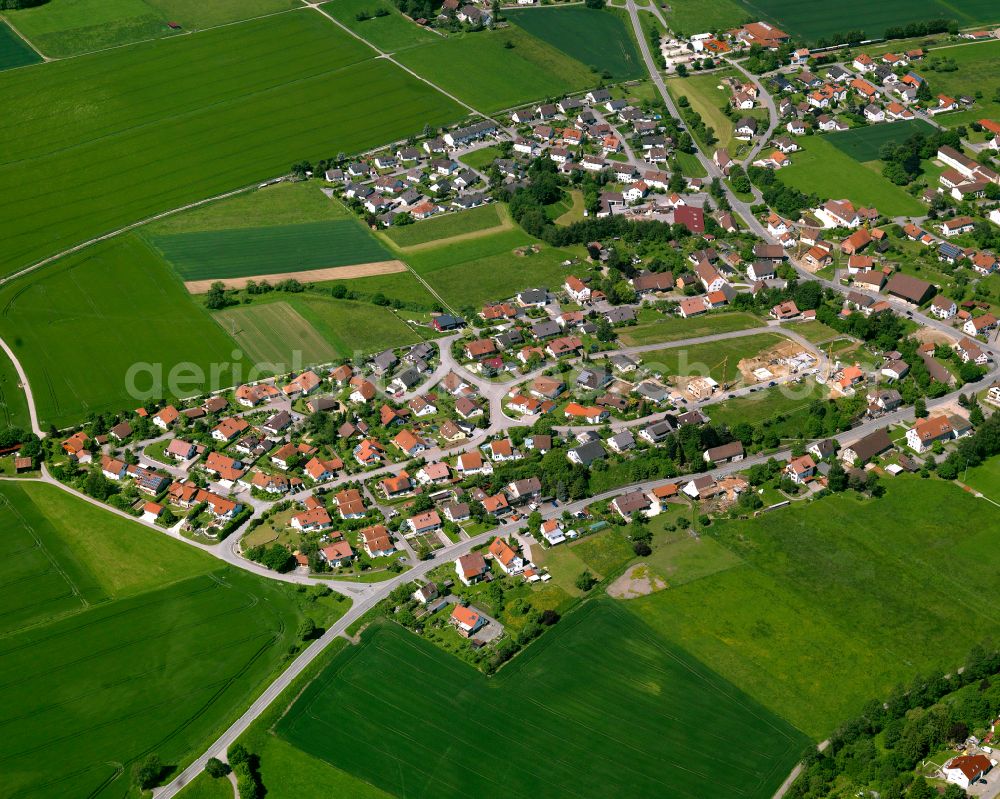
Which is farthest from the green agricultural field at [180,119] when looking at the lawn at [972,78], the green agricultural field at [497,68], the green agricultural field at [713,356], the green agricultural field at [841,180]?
the lawn at [972,78]

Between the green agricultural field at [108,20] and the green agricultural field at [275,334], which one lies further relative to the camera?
the green agricultural field at [108,20]

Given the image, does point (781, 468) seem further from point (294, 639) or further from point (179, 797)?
point (179, 797)

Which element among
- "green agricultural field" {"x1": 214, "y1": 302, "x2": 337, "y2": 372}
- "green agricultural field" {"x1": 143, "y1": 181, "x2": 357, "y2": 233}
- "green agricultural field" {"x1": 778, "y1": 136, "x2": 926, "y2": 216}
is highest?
"green agricultural field" {"x1": 778, "y1": 136, "x2": 926, "y2": 216}

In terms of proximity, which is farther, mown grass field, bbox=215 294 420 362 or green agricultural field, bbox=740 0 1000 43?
green agricultural field, bbox=740 0 1000 43

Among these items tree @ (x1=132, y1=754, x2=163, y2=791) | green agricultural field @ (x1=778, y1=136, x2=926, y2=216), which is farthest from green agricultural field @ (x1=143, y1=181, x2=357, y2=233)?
tree @ (x1=132, y1=754, x2=163, y2=791)

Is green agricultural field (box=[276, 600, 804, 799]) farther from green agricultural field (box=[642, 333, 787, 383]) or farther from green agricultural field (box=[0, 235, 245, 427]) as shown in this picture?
green agricultural field (box=[0, 235, 245, 427])

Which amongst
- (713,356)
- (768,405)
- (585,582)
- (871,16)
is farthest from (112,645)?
(871,16)

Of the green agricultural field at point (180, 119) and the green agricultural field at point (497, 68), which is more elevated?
the green agricultural field at point (497, 68)

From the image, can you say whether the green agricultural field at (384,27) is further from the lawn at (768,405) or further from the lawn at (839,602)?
the lawn at (839,602)
